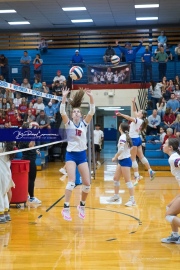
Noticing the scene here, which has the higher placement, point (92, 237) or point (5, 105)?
point (5, 105)

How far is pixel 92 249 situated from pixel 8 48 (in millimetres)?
24850

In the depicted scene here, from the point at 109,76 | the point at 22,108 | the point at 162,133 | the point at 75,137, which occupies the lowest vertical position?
the point at 162,133

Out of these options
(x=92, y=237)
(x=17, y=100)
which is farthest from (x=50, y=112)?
(x=92, y=237)

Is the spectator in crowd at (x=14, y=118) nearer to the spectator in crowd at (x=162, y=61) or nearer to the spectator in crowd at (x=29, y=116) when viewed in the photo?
the spectator in crowd at (x=29, y=116)

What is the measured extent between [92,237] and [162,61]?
17.8m

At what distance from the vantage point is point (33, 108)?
1964cm

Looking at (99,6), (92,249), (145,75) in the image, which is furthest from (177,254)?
(99,6)

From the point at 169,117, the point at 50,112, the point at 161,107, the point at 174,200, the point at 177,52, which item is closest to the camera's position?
the point at 174,200

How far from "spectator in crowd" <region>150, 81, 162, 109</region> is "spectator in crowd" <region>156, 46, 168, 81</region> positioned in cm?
153

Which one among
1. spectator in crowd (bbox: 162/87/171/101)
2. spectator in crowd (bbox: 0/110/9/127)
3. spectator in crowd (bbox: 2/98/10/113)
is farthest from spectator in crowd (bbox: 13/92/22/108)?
spectator in crowd (bbox: 162/87/171/101)

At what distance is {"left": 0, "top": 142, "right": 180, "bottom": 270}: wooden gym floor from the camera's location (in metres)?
6.53

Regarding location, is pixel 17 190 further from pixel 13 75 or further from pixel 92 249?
pixel 13 75

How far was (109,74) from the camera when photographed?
23.2 m

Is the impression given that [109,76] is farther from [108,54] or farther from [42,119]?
[42,119]
